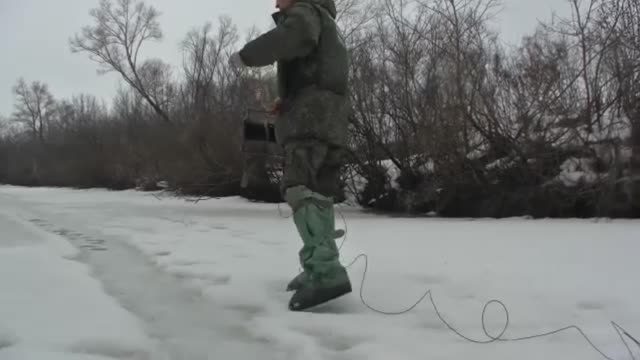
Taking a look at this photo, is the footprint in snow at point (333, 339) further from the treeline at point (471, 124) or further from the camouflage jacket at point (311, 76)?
the treeline at point (471, 124)

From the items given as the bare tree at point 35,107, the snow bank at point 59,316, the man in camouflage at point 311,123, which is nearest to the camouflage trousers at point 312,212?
the man in camouflage at point 311,123

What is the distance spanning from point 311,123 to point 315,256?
2.19 feet

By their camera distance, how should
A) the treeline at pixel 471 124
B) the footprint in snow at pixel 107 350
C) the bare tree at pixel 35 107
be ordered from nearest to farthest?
the footprint in snow at pixel 107 350 → the treeline at pixel 471 124 → the bare tree at pixel 35 107

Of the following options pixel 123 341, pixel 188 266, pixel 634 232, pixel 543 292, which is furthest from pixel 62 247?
pixel 634 232

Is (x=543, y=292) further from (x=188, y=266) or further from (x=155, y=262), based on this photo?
(x=155, y=262)

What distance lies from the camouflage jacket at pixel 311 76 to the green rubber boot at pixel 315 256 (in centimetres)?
33

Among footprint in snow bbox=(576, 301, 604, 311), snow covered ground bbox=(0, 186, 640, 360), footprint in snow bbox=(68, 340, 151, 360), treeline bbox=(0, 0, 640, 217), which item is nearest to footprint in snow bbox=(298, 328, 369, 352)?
snow covered ground bbox=(0, 186, 640, 360)

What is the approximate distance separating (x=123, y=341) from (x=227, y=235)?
11.6 ft

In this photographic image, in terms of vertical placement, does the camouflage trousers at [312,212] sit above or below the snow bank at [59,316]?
above

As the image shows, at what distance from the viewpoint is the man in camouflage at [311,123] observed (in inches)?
109

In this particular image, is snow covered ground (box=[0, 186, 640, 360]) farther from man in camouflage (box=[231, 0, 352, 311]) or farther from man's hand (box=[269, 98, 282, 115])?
man's hand (box=[269, 98, 282, 115])

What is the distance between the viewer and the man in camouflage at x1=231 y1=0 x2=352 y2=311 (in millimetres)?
2770

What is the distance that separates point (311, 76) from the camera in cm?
292

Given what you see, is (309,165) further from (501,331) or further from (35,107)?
(35,107)
